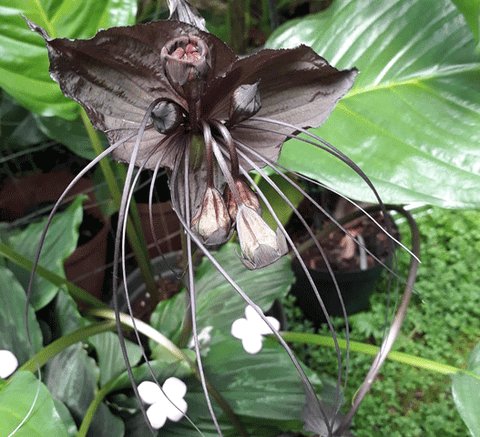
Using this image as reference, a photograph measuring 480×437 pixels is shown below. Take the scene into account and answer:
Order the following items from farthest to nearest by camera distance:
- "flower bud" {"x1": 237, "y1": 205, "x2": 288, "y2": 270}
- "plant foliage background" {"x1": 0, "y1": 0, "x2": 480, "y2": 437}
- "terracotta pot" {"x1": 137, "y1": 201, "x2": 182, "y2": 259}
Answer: "terracotta pot" {"x1": 137, "y1": 201, "x2": 182, "y2": 259} < "plant foliage background" {"x1": 0, "y1": 0, "x2": 480, "y2": 437} < "flower bud" {"x1": 237, "y1": 205, "x2": 288, "y2": 270}

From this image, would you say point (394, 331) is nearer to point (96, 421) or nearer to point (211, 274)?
point (211, 274)

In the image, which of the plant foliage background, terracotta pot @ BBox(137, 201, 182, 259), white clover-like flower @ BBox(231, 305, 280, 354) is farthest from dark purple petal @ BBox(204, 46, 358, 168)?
terracotta pot @ BBox(137, 201, 182, 259)

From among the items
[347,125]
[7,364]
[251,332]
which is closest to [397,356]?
[251,332]

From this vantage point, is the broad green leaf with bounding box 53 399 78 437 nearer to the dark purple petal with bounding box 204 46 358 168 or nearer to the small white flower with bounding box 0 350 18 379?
the small white flower with bounding box 0 350 18 379

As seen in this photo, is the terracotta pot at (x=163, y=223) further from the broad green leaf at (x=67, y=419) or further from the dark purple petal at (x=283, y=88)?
the dark purple petal at (x=283, y=88)

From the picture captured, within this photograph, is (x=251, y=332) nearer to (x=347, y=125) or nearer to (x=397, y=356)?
(x=397, y=356)
